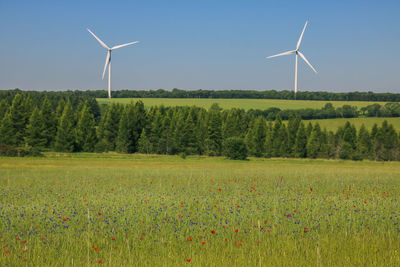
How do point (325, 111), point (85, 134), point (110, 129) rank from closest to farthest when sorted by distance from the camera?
1. point (85, 134)
2. point (110, 129)
3. point (325, 111)

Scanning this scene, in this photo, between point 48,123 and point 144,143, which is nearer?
point 48,123

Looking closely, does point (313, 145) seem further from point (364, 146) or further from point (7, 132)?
point (7, 132)

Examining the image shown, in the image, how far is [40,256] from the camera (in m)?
7.99

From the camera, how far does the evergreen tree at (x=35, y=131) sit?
97.4 meters

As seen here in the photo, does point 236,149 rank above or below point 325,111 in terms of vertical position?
below

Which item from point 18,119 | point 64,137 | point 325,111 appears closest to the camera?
point 64,137

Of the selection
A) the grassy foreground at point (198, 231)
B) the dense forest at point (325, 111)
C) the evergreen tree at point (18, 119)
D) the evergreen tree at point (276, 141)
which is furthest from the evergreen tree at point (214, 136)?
the grassy foreground at point (198, 231)

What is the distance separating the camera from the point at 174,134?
103438mm

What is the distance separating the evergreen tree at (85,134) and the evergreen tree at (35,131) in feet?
28.4

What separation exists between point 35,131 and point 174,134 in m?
35.7

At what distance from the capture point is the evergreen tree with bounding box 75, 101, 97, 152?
103 meters

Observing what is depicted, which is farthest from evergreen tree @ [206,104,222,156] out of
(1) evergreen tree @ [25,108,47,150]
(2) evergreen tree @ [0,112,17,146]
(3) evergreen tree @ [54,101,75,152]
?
(2) evergreen tree @ [0,112,17,146]

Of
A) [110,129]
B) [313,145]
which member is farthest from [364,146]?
[110,129]

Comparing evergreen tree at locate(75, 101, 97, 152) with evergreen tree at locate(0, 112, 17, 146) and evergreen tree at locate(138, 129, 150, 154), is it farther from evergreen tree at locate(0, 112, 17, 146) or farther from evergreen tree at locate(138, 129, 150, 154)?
evergreen tree at locate(0, 112, 17, 146)
